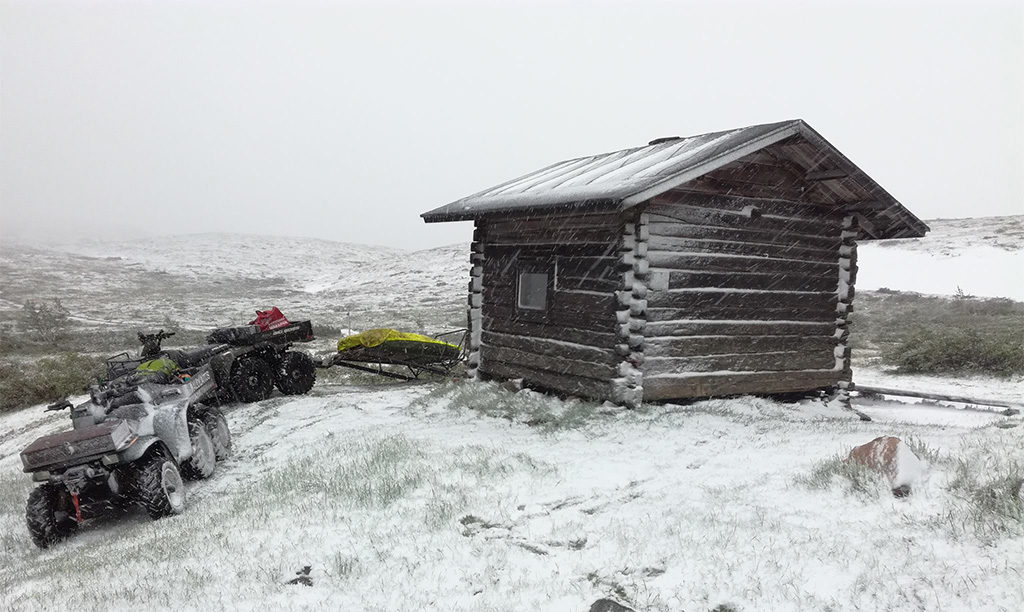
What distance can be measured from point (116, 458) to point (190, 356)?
3.31m

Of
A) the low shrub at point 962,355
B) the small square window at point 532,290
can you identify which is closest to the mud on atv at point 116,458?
the small square window at point 532,290

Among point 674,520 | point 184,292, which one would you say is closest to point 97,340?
point 674,520

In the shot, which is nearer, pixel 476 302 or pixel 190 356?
pixel 190 356

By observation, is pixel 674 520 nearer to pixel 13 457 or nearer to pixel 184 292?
pixel 13 457

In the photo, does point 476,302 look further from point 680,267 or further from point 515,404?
point 680,267

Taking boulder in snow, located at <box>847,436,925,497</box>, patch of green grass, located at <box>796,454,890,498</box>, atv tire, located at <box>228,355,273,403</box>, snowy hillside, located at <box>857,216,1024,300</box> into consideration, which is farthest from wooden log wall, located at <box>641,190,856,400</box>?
snowy hillside, located at <box>857,216,1024,300</box>

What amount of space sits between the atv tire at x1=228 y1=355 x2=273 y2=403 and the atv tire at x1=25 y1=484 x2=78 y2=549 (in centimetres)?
546

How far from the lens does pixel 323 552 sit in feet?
16.6

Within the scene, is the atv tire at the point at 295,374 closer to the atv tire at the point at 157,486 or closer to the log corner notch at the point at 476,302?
the log corner notch at the point at 476,302

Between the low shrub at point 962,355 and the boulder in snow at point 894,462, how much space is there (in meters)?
11.8

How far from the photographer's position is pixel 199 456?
27.2 ft

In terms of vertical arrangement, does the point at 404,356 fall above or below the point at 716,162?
below

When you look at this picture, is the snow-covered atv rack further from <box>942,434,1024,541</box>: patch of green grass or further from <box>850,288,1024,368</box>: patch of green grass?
<box>850,288,1024,368</box>: patch of green grass

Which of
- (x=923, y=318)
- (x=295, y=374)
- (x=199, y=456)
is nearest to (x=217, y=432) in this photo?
(x=199, y=456)
